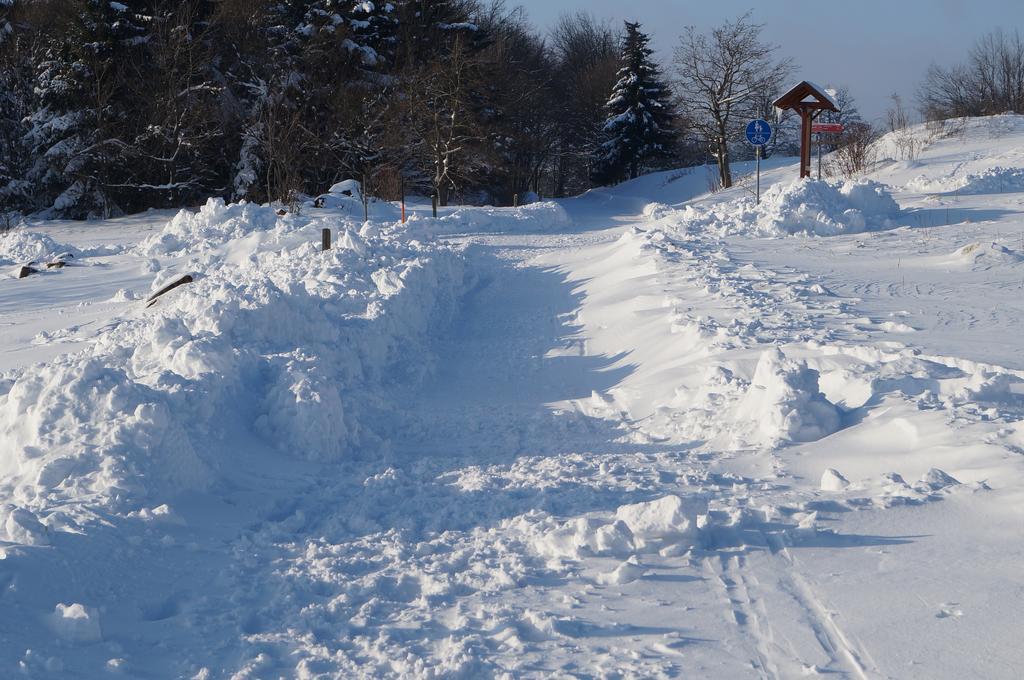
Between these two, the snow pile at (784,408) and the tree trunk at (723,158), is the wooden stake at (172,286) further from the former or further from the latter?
the tree trunk at (723,158)

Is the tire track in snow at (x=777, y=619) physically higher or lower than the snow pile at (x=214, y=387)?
lower

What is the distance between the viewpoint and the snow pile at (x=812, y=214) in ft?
56.5

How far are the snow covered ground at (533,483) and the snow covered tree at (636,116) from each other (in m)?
34.9

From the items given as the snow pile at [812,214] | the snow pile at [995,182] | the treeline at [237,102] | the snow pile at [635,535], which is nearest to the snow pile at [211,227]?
the treeline at [237,102]

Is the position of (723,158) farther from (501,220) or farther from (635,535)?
(635,535)

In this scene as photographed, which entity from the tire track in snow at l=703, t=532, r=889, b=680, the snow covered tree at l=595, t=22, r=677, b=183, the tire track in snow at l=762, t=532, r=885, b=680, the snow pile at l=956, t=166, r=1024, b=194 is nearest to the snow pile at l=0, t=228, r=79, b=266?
the tire track in snow at l=703, t=532, r=889, b=680

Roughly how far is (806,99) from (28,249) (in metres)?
20.5

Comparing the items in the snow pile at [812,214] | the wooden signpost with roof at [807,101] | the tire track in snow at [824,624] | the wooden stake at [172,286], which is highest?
the wooden signpost with roof at [807,101]

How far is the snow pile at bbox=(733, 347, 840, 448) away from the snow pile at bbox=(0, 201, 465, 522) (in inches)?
122

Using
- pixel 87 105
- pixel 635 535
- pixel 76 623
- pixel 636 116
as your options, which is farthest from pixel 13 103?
pixel 635 535

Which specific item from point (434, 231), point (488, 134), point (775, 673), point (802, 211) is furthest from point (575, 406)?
point (488, 134)

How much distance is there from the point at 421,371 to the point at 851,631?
652cm

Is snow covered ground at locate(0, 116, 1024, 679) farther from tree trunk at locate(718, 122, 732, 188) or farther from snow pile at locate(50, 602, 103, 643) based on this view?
tree trunk at locate(718, 122, 732, 188)

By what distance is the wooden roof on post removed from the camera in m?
24.3
